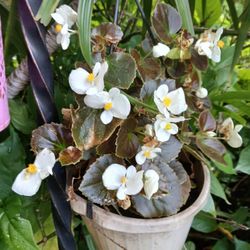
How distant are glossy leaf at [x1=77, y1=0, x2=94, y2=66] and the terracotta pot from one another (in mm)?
213

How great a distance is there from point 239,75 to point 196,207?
54cm

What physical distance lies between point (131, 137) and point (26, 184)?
0.16 m

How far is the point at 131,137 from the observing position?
739 millimetres

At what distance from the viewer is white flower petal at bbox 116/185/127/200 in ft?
2.30

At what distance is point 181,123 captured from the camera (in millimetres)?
796

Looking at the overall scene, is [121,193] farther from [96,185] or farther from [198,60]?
[198,60]

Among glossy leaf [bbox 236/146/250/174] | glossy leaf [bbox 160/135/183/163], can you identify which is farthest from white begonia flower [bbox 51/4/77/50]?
glossy leaf [bbox 236/146/250/174]

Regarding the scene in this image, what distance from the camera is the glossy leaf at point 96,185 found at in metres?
0.72

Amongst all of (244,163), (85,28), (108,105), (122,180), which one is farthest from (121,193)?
(244,163)

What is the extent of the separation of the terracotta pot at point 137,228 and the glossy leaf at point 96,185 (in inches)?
0.9

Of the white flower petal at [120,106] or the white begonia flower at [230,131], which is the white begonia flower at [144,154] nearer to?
the white flower petal at [120,106]

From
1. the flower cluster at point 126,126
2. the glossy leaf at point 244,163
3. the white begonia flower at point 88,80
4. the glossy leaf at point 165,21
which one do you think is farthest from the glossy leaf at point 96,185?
the glossy leaf at point 244,163

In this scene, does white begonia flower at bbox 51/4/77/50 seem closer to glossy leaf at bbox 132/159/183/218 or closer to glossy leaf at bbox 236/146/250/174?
glossy leaf at bbox 132/159/183/218

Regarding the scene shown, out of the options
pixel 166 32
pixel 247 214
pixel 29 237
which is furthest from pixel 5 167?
pixel 247 214
